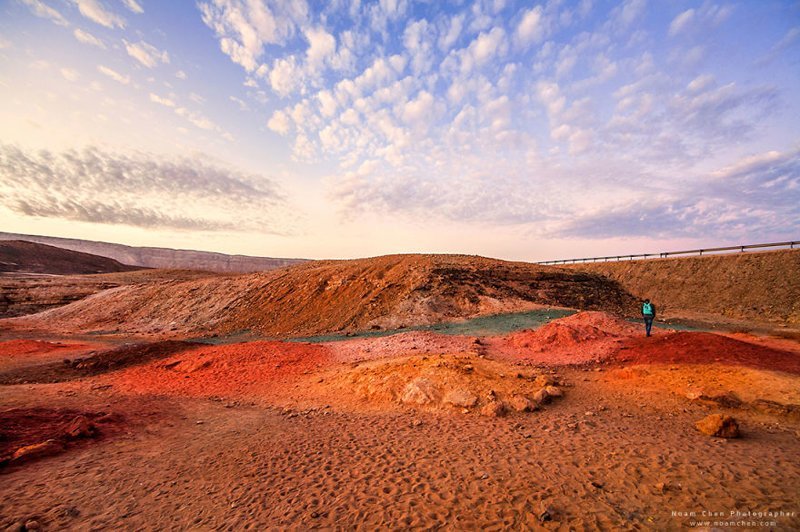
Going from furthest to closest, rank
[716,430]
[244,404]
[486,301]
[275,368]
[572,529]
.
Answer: [486,301]
[275,368]
[244,404]
[716,430]
[572,529]

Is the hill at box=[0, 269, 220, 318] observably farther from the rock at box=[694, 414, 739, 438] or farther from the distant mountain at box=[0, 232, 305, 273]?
the distant mountain at box=[0, 232, 305, 273]

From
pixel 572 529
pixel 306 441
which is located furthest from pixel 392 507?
pixel 306 441

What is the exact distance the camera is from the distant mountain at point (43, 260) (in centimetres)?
7838

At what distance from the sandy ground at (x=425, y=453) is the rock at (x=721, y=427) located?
13.0 inches

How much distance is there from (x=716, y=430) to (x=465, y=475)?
223 inches

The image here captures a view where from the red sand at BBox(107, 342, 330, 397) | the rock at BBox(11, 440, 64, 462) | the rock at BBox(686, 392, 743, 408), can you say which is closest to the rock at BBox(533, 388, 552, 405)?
the rock at BBox(686, 392, 743, 408)

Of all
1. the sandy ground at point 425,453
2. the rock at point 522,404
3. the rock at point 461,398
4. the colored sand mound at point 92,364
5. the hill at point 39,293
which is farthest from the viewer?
the hill at point 39,293

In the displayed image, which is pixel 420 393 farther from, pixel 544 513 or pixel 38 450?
pixel 38 450

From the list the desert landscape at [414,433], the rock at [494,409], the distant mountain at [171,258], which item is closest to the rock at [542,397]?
the desert landscape at [414,433]

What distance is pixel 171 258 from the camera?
136625 millimetres

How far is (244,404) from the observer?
10.7m

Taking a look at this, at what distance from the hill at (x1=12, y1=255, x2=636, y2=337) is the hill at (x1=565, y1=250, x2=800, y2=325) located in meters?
5.68

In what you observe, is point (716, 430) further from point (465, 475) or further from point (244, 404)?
point (244, 404)

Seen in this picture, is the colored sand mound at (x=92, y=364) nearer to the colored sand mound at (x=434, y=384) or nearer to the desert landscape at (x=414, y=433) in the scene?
the desert landscape at (x=414, y=433)
